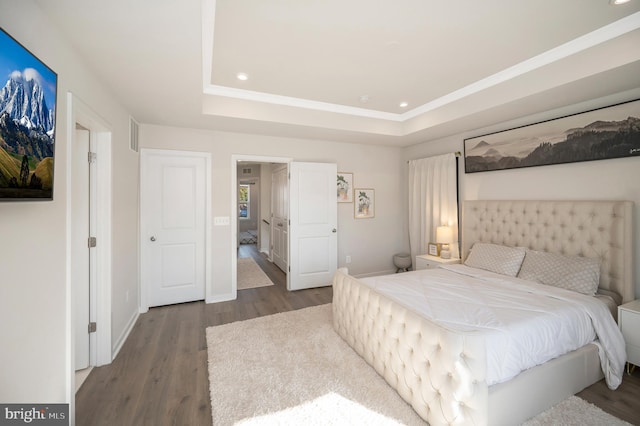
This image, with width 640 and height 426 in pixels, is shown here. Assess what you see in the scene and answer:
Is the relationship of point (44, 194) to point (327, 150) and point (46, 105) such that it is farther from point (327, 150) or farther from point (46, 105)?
point (327, 150)

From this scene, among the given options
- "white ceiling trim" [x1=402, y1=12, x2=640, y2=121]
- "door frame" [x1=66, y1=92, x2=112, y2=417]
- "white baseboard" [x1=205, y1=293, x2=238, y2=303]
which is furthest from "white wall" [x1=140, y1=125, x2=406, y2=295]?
"white ceiling trim" [x1=402, y1=12, x2=640, y2=121]

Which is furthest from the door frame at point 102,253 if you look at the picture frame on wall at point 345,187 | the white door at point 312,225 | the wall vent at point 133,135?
the picture frame on wall at point 345,187

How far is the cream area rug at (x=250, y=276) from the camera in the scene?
463 cm

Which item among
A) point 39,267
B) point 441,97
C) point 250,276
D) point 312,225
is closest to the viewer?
point 39,267

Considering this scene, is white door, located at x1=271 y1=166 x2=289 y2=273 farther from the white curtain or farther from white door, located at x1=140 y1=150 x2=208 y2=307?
the white curtain

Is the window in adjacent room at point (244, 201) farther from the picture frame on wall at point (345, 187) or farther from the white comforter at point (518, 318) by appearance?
the white comforter at point (518, 318)

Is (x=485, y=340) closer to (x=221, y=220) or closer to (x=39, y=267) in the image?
(x=39, y=267)

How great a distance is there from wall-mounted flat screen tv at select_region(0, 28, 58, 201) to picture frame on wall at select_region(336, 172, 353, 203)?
377 cm

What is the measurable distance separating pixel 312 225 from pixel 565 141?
330 centimetres

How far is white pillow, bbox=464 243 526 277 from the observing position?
298 centimetres

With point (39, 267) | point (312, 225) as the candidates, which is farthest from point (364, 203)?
point (39, 267)

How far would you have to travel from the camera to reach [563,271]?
2.57 meters

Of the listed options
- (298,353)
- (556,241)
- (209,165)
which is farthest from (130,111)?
(556,241)

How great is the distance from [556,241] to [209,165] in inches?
169
